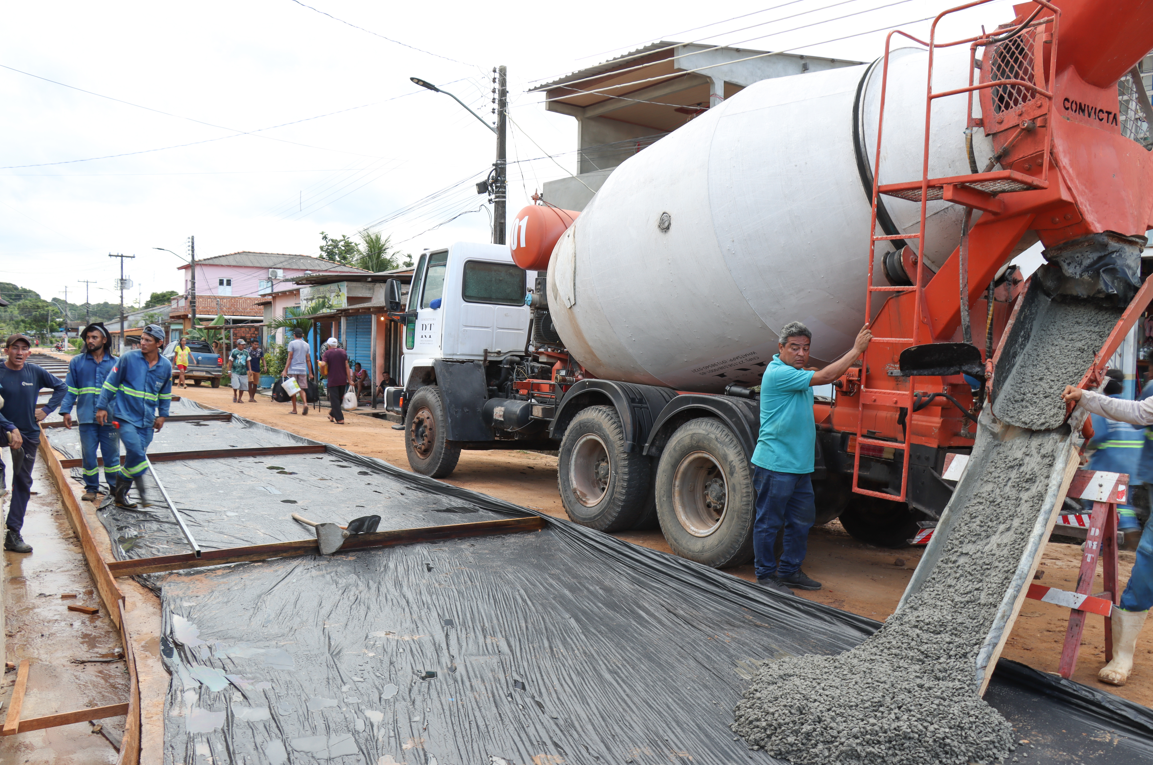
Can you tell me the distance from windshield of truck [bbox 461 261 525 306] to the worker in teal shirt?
5012 millimetres

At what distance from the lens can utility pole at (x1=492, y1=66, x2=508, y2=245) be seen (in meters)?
16.2

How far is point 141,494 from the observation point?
6.27 meters

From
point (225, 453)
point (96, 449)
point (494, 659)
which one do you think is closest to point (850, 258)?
point (494, 659)

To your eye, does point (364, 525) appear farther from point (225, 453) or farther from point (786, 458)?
point (225, 453)

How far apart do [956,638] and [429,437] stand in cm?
664

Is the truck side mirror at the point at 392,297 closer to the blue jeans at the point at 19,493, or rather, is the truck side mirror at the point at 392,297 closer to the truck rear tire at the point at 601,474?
the truck rear tire at the point at 601,474

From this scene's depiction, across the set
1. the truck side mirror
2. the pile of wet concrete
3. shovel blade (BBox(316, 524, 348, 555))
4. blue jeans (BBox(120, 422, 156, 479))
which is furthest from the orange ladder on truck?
the truck side mirror

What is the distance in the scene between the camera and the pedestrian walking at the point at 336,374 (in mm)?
14836

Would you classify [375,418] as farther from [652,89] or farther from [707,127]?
[707,127]

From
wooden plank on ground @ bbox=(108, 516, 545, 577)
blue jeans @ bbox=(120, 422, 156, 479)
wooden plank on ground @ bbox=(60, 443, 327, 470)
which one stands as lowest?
wooden plank on ground @ bbox=(108, 516, 545, 577)

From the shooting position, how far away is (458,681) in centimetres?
309

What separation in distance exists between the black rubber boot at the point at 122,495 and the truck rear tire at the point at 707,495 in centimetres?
407

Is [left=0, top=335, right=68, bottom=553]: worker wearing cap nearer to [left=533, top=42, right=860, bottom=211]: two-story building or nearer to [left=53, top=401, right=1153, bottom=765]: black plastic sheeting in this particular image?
[left=53, top=401, right=1153, bottom=765]: black plastic sheeting

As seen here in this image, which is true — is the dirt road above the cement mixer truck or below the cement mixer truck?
below
